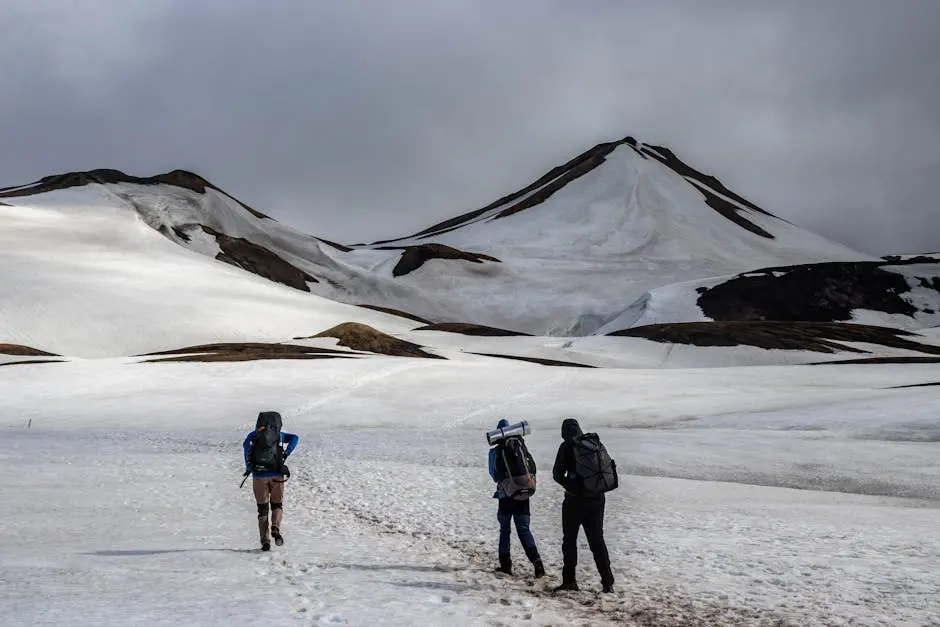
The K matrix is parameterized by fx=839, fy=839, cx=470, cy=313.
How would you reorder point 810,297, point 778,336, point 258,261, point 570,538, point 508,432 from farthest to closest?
point 258,261, point 810,297, point 778,336, point 508,432, point 570,538

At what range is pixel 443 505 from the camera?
16.3 meters

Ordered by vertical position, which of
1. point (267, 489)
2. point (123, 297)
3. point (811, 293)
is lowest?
point (267, 489)

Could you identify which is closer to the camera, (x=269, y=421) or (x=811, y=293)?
(x=269, y=421)

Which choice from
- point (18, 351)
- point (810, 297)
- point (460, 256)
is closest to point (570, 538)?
point (18, 351)

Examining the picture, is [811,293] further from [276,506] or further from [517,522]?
→ [276,506]

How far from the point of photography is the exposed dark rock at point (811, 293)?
107 metres

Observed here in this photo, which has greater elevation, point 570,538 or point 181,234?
point 181,234

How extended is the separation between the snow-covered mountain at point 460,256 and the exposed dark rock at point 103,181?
0.34m

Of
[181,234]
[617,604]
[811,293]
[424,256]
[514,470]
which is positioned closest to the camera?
[617,604]

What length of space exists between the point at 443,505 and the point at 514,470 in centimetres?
605

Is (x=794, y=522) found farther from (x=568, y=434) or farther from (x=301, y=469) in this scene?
(x=301, y=469)

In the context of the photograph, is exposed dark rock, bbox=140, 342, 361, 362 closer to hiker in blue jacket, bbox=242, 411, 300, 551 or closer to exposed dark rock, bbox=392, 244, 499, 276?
hiker in blue jacket, bbox=242, 411, 300, 551

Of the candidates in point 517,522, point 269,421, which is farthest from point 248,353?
point 517,522

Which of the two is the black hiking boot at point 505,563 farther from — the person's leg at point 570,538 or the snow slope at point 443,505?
the person's leg at point 570,538
